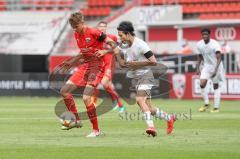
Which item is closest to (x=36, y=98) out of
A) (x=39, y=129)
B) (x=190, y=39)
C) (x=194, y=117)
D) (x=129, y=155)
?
(x=190, y=39)

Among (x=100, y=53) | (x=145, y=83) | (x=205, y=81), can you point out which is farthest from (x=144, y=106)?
(x=205, y=81)

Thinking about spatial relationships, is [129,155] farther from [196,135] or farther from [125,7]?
[125,7]

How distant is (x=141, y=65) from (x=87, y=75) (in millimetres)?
1416

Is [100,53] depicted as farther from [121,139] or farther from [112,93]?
[112,93]

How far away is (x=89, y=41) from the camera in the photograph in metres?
16.3

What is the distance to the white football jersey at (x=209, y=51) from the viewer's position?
2484 centimetres

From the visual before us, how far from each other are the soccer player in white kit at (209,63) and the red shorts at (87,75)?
841cm

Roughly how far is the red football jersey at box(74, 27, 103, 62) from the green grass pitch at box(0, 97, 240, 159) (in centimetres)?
163

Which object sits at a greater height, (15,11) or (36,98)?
(15,11)

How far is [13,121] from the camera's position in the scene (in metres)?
20.1

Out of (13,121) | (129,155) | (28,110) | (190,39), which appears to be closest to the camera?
(129,155)

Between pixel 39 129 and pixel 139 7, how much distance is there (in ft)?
76.3

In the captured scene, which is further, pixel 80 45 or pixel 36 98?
pixel 36 98

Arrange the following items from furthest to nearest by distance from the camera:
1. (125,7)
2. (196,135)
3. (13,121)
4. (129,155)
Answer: (125,7) → (13,121) → (196,135) → (129,155)
